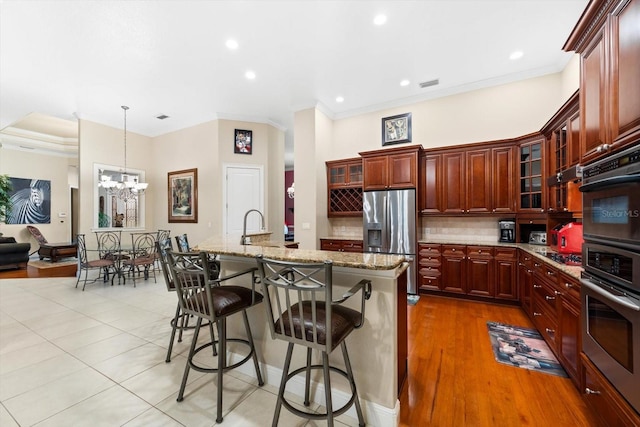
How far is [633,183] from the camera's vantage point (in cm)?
121

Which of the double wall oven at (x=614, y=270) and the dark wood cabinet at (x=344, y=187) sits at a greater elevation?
the dark wood cabinet at (x=344, y=187)

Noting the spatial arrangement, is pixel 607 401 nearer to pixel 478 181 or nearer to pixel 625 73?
pixel 625 73

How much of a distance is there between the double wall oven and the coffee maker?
2599mm

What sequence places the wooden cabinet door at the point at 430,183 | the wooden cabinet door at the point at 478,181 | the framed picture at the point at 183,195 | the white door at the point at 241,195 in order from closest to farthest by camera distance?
the wooden cabinet door at the point at 478,181 → the wooden cabinet door at the point at 430,183 → the white door at the point at 241,195 → the framed picture at the point at 183,195

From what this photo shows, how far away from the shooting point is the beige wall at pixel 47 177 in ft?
24.8

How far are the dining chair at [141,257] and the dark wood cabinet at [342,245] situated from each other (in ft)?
10.4

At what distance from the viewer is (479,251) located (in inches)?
152

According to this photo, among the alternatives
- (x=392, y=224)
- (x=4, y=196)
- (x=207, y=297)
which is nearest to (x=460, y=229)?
(x=392, y=224)

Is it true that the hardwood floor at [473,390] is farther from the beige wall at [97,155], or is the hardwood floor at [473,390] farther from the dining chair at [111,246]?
the beige wall at [97,155]

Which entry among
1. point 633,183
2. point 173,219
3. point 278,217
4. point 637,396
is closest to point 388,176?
point 278,217

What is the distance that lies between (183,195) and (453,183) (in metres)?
5.70

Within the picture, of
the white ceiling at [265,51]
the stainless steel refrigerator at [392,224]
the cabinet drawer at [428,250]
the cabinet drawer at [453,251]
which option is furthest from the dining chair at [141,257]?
the cabinet drawer at [453,251]

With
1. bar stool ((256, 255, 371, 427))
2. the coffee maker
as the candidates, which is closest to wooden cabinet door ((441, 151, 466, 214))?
the coffee maker

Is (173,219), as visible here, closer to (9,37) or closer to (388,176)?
(9,37)
